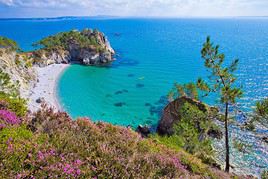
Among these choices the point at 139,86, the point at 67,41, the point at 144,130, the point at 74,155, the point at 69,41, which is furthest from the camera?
the point at 67,41

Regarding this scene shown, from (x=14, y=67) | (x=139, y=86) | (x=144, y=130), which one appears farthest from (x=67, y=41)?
(x=144, y=130)

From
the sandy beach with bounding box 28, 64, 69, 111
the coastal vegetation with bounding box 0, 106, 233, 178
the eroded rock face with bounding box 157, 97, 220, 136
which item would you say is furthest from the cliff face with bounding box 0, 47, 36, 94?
the coastal vegetation with bounding box 0, 106, 233, 178

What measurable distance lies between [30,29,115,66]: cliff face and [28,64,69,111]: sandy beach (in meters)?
5.33

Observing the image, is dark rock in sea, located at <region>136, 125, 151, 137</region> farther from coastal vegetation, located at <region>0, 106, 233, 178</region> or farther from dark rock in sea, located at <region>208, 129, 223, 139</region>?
coastal vegetation, located at <region>0, 106, 233, 178</region>

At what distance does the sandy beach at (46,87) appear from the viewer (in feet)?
131

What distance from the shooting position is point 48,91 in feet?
153

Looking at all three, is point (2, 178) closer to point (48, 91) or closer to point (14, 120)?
point (14, 120)

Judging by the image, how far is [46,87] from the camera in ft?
161

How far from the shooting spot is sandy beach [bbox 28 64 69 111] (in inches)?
1573

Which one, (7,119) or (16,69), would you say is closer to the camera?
(7,119)

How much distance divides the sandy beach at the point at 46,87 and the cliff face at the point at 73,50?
5.33 metres

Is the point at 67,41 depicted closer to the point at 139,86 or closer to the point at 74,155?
the point at 139,86

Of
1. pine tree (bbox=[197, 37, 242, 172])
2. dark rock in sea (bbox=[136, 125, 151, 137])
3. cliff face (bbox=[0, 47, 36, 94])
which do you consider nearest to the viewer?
pine tree (bbox=[197, 37, 242, 172])

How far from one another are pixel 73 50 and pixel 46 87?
1257 inches
